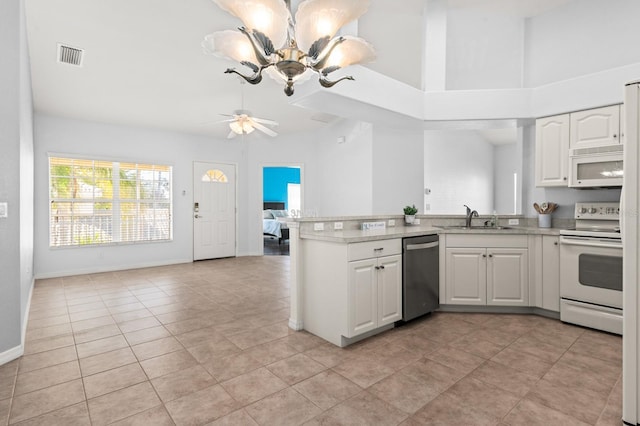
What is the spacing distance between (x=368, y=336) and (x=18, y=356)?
2659 mm

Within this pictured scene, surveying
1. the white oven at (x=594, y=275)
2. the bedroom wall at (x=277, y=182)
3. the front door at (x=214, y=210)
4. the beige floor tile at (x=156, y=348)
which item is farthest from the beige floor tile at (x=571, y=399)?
the bedroom wall at (x=277, y=182)

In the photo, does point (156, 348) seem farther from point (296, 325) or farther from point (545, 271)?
point (545, 271)

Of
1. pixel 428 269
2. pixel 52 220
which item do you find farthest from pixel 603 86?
pixel 52 220

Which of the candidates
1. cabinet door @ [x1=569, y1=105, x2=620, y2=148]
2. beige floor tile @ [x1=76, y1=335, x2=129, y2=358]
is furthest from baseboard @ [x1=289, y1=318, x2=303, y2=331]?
cabinet door @ [x1=569, y1=105, x2=620, y2=148]

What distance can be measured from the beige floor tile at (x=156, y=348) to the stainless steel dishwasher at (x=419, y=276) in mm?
1970

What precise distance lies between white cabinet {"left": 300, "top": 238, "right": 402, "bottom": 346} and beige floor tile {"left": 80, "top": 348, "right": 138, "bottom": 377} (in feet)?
4.63

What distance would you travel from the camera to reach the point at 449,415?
171 centimetres

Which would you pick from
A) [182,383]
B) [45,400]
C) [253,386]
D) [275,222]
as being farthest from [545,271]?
[275,222]

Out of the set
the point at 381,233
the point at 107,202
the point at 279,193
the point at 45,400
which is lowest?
the point at 45,400

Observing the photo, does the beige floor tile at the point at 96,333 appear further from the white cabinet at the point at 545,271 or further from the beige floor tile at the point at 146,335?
the white cabinet at the point at 545,271

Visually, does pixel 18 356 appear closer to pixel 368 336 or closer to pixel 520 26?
pixel 368 336

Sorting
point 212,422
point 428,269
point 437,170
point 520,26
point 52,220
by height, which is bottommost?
point 212,422

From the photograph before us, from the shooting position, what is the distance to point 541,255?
127 inches

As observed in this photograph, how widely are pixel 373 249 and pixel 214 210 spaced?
5026 mm
